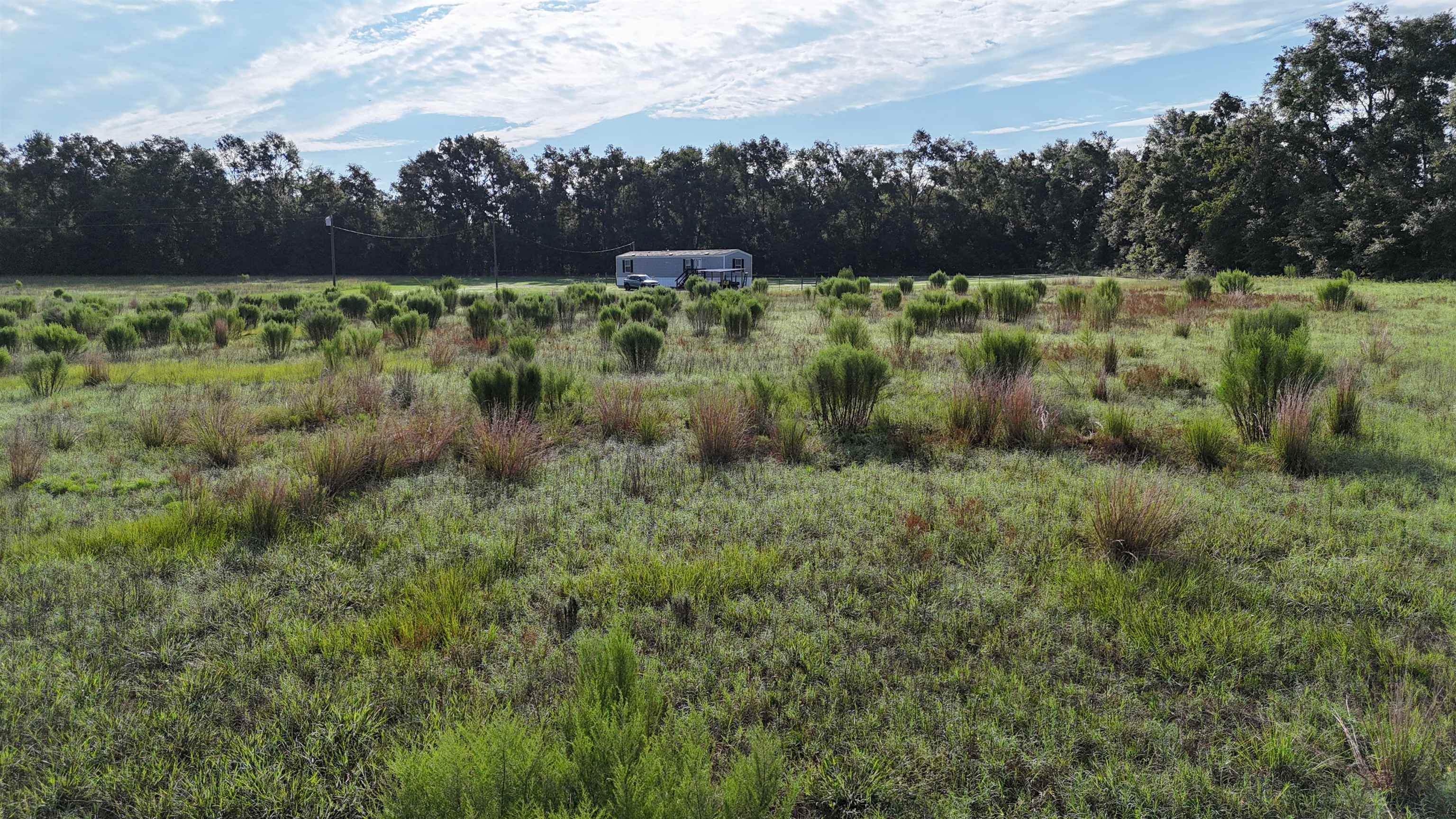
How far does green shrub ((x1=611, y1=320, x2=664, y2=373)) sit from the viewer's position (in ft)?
40.6

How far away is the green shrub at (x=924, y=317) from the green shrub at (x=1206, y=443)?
10.2 m

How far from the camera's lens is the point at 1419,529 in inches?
190

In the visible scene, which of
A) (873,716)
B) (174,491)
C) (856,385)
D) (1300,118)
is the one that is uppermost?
(1300,118)

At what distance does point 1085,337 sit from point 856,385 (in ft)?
21.9

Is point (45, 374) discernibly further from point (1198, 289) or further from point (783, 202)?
point (783, 202)

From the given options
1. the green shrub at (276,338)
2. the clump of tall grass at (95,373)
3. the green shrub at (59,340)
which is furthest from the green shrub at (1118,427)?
the green shrub at (59,340)

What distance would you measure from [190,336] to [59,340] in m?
2.31

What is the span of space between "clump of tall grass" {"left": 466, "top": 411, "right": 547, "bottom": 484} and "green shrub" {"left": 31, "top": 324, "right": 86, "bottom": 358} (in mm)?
11585

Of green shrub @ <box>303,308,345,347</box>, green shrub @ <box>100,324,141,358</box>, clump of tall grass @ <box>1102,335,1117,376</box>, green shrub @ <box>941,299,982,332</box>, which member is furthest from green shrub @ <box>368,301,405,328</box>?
clump of tall grass @ <box>1102,335,1117,376</box>

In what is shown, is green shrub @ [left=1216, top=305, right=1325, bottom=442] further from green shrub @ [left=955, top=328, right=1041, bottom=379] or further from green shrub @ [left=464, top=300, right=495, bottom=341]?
green shrub @ [left=464, top=300, right=495, bottom=341]

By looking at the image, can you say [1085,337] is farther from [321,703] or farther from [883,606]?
[321,703]

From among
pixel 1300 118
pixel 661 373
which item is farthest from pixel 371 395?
pixel 1300 118

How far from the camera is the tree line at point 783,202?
3925 centimetres

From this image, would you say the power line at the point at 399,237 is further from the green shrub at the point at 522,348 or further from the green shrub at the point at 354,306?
the green shrub at the point at 522,348
